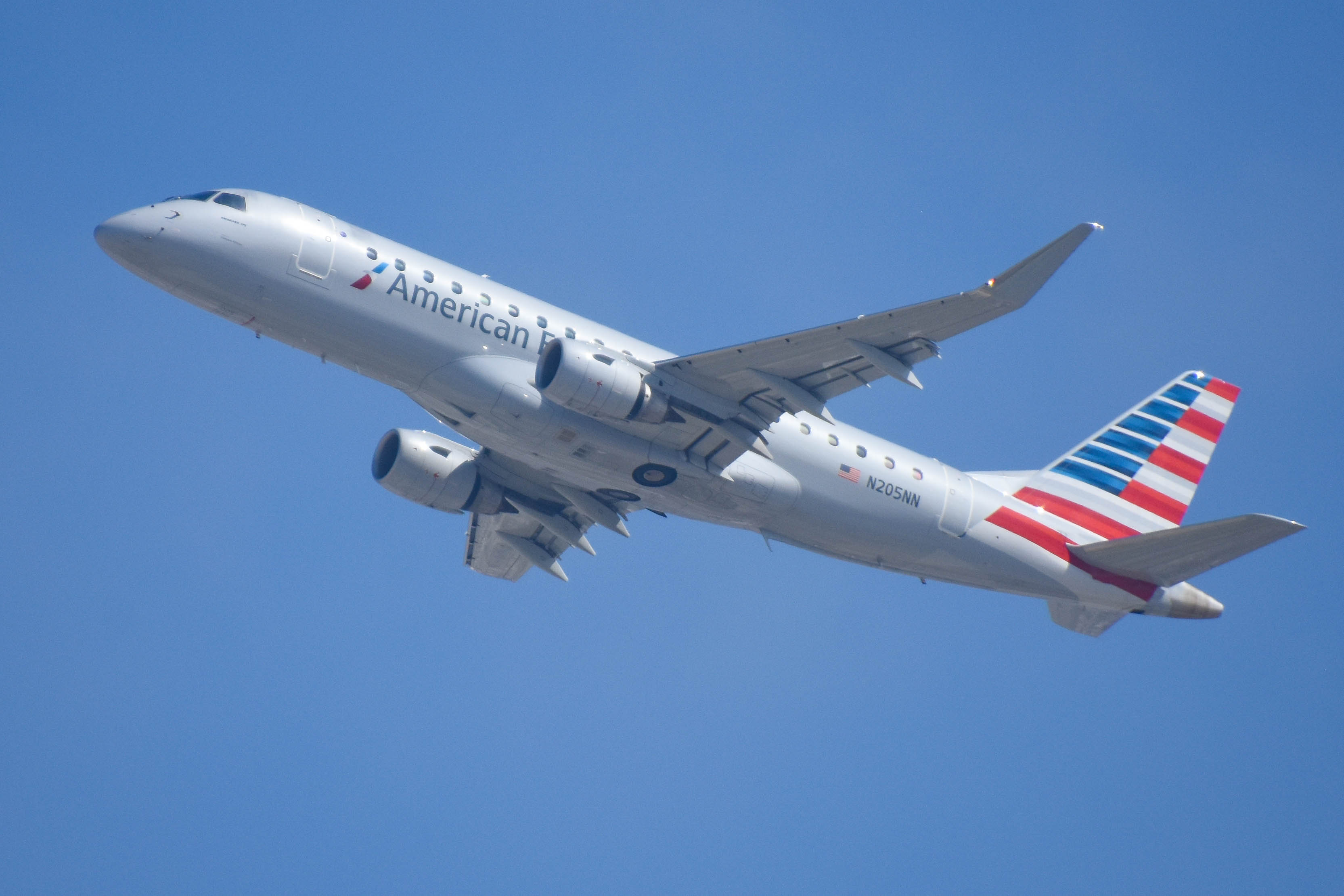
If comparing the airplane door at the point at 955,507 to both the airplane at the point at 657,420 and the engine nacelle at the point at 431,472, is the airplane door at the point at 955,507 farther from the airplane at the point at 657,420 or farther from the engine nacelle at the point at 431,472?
the engine nacelle at the point at 431,472

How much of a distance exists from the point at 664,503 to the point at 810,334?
23.2 ft

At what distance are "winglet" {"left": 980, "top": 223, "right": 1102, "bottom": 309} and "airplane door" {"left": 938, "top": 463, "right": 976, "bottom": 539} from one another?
9210 mm

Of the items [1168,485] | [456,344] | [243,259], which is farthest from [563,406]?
[1168,485]

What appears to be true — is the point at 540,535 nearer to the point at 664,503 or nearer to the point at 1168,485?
the point at 664,503

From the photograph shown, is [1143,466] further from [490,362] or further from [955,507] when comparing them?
[490,362]

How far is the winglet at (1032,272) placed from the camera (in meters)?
24.4

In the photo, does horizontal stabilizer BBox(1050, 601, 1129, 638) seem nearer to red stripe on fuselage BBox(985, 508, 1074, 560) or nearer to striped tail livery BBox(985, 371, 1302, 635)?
striped tail livery BBox(985, 371, 1302, 635)

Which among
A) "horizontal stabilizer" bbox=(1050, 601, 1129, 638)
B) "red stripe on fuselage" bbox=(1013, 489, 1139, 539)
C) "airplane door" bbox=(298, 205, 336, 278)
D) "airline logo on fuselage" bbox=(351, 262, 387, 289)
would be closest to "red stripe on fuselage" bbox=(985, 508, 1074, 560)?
"red stripe on fuselage" bbox=(1013, 489, 1139, 539)

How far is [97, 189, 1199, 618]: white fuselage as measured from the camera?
28.9m

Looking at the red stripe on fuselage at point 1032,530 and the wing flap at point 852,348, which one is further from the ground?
the wing flap at point 852,348

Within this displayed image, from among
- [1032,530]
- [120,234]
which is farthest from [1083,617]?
[120,234]

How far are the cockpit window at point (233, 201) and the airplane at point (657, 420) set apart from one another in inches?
1.9

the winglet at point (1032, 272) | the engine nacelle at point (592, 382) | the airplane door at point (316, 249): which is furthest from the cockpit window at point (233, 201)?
the winglet at point (1032, 272)

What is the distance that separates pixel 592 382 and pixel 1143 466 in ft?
65.6
